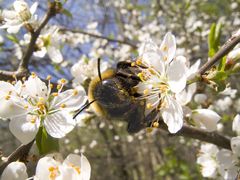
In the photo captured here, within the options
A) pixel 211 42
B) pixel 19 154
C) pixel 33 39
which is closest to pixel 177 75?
pixel 211 42

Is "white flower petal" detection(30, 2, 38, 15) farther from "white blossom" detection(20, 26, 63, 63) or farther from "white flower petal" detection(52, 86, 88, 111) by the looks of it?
"white flower petal" detection(52, 86, 88, 111)

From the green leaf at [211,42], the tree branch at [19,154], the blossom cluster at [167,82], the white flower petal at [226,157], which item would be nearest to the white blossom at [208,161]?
the white flower petal at [226,157]

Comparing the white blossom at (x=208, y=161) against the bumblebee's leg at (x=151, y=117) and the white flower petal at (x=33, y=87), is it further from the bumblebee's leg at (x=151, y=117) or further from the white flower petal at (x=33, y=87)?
the white flower petal at (x=33, y=87)

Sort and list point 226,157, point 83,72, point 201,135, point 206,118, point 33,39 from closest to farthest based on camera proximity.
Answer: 1. point 206,118
2. point 201,135
3. point 226,157
4. point 33,39
5. point 83,72

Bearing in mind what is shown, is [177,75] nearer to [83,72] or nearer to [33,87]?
[33,87]

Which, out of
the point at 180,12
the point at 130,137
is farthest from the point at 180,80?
the point at 130,137

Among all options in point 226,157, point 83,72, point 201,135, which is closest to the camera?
point 201,135
